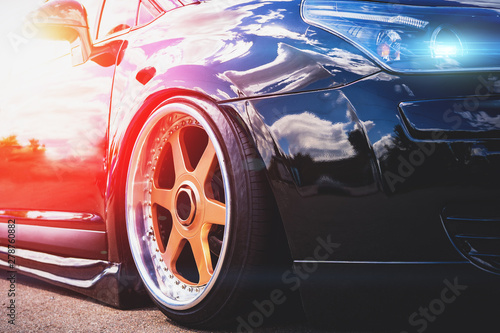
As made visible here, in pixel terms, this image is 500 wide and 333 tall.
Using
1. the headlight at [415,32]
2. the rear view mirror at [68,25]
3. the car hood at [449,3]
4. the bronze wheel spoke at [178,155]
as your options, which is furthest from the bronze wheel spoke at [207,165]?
the rear view mirror at [68,25]

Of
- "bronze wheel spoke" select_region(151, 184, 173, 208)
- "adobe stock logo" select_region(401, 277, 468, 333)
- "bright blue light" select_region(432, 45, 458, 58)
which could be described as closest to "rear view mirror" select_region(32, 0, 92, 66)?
"bronze wheel spoke" select_region(151, 184, 173, 208)

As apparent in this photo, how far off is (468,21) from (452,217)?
63cm

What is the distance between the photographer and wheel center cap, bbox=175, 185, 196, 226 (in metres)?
2.06

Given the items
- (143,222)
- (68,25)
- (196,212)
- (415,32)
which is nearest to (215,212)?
(196,212)

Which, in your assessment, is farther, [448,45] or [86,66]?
[86,66]

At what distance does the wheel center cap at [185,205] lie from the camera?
6.75 feet

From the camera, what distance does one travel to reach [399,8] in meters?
1.74

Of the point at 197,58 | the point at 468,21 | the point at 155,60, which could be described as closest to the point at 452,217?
the point at 468,21

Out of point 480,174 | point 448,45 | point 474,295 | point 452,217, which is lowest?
point 474,295

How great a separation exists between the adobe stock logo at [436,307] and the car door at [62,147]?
138cm

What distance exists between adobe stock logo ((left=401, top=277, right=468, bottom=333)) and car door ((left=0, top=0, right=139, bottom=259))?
1382 mm

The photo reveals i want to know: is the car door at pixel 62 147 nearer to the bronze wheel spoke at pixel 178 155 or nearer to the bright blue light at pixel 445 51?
the bronze wheel spoke at pixel 178 155

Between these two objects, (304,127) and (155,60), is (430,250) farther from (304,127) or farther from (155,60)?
(155,60)

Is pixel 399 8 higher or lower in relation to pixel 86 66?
higher
